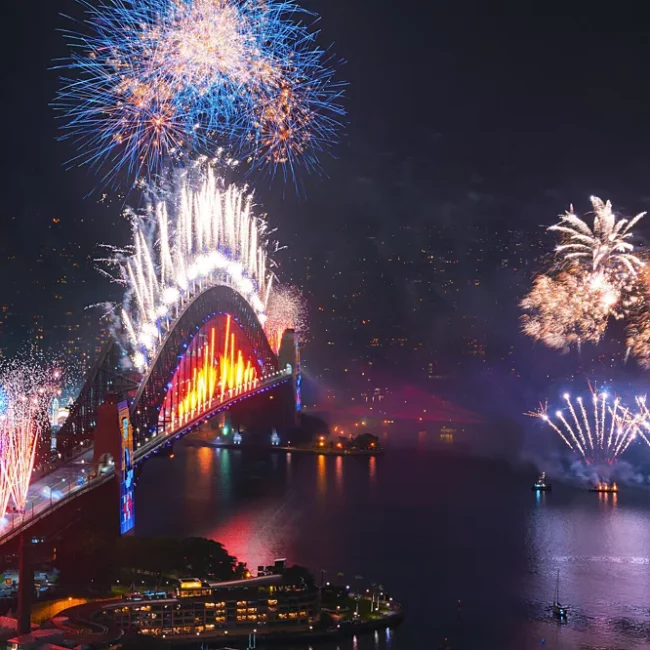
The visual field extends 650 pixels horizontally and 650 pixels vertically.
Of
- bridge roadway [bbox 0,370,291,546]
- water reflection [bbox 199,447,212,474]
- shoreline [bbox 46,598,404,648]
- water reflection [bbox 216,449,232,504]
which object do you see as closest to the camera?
shoreline [bbox 46,598,404,648]

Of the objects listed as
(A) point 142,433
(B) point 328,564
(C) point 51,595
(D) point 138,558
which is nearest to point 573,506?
(B) point 328,564

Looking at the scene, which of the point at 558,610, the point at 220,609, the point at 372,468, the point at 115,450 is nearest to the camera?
the point at 220,609

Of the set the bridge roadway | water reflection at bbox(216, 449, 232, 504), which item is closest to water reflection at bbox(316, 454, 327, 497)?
water reflection at bbox(216, 449, 232, 504)

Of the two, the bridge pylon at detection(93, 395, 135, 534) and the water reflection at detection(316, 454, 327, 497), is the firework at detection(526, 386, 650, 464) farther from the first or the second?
the bridge pylon at detection(93, 395, 135, 534)

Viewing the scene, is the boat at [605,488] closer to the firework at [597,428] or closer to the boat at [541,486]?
the boat at [541,486]

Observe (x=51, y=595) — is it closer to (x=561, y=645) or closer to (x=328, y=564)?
(x=328, y=564)

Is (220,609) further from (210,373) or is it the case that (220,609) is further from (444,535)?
(210,373)

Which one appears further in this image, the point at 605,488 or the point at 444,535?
the point at 605,488

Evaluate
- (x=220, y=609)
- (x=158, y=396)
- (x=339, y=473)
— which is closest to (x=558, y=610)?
(x=220, y=609)
